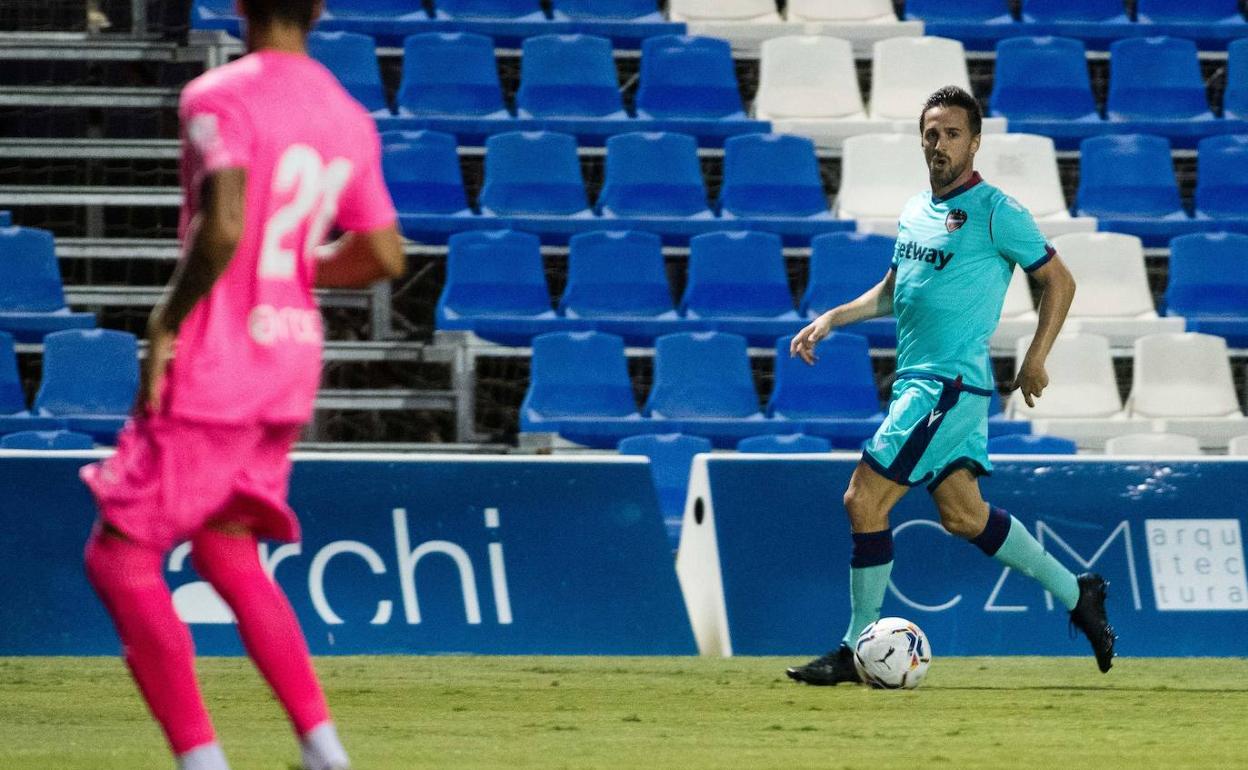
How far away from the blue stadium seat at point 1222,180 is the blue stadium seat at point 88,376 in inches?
269

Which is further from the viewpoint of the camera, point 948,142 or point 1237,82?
point 1237,82

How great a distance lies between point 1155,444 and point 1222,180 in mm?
2662

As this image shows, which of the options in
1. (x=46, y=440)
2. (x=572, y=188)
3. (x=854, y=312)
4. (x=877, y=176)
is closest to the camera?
(x=854, y=312)

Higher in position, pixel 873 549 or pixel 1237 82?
pixel 1237 82

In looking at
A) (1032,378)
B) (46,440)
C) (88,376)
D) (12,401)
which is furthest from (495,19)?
(1032,378)

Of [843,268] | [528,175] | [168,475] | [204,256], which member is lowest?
[843,268]

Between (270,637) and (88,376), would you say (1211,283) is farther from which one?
(270,637)

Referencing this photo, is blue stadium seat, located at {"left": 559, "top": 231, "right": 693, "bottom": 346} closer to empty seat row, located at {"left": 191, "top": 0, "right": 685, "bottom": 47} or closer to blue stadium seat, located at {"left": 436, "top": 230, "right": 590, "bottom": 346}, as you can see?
blue stadium seat, located at {"left": 436, "top": 230, "right": 590, "bottom": 346}

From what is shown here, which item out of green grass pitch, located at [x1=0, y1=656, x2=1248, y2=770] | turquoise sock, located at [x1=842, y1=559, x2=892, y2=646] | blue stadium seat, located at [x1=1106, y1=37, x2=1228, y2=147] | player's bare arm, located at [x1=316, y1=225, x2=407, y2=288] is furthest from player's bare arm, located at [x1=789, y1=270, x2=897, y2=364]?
blue stadium seat, located at [x1=1106, y1=37, x2=1228, y2=147]

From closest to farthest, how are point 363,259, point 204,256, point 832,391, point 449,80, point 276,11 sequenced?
point 204,256
point 276,11
point 363,259
point 832,391
point 449,80

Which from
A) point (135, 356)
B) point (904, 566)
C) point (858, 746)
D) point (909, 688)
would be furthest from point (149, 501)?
point (135, 356)

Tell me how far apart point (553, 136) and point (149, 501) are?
8551mm

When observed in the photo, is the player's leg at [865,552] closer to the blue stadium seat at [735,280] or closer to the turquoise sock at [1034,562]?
the turquoise sock at [1034,562]

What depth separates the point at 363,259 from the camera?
395 centimetres
